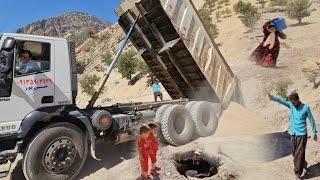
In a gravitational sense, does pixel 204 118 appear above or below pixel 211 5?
below

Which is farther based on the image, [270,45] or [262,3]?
[262,3]

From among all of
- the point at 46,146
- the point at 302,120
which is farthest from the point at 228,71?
the point at 46,146

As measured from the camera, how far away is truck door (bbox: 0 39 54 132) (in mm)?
5676

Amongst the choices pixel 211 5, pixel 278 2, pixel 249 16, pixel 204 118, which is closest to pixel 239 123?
pixel 204 118

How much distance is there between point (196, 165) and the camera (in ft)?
24.0

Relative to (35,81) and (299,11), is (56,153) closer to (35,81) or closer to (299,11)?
(35,81)

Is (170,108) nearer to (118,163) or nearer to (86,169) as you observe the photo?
(118,163)

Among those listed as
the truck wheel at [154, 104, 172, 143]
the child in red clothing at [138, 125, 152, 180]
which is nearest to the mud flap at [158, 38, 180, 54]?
the truck wheel at [154, 104, 172, 143]

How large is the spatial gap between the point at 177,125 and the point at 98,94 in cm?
202

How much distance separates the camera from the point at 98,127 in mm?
6598

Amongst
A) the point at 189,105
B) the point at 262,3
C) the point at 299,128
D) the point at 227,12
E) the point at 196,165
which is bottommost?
the point at 196,165

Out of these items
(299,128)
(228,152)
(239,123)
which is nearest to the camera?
(299,128)

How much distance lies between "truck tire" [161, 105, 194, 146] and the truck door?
268cm

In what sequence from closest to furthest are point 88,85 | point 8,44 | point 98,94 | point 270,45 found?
point 8,44 → point 98,94 → point 270,45 → point 88,85
